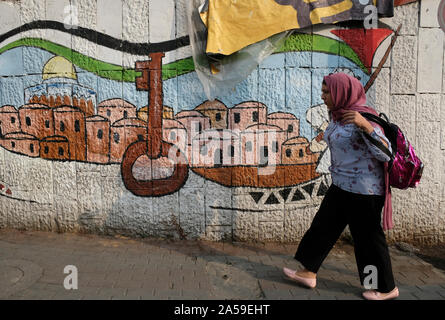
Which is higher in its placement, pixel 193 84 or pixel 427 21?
pixel 427 21

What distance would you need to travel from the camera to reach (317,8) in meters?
4.07

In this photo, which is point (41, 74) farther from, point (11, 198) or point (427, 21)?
point (427, 21)

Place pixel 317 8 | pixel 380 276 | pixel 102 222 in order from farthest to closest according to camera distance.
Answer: pixel 102 222, pixel 317 8, pixel 380 276

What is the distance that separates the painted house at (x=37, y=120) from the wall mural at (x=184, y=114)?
0.01 meters

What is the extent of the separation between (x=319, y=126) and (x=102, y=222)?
2.87 m

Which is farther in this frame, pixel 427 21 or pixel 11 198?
pixel 11 198

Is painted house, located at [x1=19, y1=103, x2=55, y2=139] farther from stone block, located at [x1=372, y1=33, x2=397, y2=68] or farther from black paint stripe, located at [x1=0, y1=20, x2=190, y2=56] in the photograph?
stone block, located at [x1=372, y1=33, x2=397, y2=68]

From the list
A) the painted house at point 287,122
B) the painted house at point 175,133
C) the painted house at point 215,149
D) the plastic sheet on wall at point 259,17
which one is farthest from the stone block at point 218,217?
the plastic sheet on wall at point 259,17

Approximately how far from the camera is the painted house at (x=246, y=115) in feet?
13.8

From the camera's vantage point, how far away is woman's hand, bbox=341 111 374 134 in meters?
2.61

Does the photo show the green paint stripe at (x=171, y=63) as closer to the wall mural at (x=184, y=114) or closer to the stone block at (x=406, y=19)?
the wall mural at (x=184, y=114)

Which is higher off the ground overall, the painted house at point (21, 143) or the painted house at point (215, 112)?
the painted house at point (215, 112)

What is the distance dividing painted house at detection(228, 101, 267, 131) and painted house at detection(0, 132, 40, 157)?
242 centimetres

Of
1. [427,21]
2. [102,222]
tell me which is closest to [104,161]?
[102,222]
